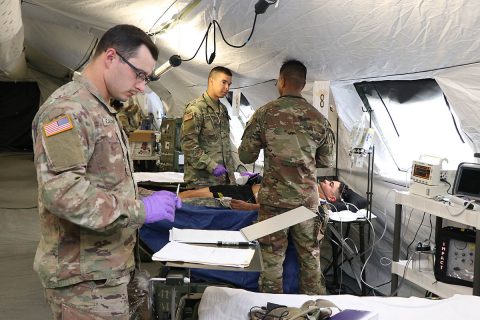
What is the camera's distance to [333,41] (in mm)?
2514

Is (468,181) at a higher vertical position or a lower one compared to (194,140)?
lower

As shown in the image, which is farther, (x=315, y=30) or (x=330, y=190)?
(x=330, y=190)

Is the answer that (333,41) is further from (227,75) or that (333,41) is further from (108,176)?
(108,176)

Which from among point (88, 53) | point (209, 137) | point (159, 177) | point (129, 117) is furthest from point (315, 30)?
point (88, 53)

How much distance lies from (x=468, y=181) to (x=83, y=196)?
2042mm

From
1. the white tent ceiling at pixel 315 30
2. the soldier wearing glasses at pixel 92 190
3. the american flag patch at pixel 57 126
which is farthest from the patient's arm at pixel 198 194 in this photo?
the american flag patch at pixel 57 126

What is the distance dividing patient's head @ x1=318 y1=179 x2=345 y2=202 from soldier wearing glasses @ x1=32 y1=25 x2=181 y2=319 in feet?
7.89

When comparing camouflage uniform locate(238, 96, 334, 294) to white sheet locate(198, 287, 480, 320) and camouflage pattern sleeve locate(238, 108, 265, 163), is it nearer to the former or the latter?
camouflage pattern sleeve locate(238, 108, 265, 163)

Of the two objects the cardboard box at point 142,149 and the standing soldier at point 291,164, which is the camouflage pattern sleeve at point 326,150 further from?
the cardboard box at point 142,149

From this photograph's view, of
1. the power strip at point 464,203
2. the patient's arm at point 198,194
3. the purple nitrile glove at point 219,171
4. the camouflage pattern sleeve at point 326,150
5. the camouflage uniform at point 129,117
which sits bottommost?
the patient's arm at point 198,194

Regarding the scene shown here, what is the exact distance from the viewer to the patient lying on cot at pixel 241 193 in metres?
3.38

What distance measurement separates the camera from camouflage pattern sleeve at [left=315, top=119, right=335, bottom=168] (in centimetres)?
291

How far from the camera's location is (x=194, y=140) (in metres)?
3.63

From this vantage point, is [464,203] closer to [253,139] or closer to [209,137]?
[253,139]
